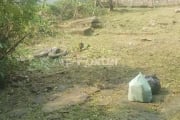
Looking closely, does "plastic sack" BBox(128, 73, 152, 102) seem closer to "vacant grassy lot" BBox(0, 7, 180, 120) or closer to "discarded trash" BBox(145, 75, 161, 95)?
"vacant grassy lot" BBox(0, 7, 180, 120)

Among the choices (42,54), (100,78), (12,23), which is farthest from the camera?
(42,54)

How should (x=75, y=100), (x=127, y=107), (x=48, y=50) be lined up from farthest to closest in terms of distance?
1. (x=48, y=50)
2. (x=75, y=100)
3. (x=127, y=107)

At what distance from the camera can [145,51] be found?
824cm

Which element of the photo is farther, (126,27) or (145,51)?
(126,27)

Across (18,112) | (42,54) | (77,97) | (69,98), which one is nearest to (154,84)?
(77,97)

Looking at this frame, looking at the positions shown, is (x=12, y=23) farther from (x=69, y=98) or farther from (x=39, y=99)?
Answer: (x=69, y=98)

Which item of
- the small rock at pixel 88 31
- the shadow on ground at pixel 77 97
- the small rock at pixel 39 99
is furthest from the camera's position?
the small rock at pixel 88 31

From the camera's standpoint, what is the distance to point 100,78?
6.52 meters

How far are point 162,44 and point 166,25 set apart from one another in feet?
7.16

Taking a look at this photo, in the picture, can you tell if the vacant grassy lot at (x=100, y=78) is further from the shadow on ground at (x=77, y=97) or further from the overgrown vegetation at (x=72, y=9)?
the overgrown vegetation at (x=72, y=9)

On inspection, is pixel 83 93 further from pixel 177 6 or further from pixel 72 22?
pixel 177 6

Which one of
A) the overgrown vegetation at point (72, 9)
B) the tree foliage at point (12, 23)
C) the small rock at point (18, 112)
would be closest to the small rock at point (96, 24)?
the overgrown vegetation at point (72, 9)

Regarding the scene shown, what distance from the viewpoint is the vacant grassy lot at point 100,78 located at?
509 cm

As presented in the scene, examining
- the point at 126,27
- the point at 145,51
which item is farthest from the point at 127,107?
the point at 126,27
